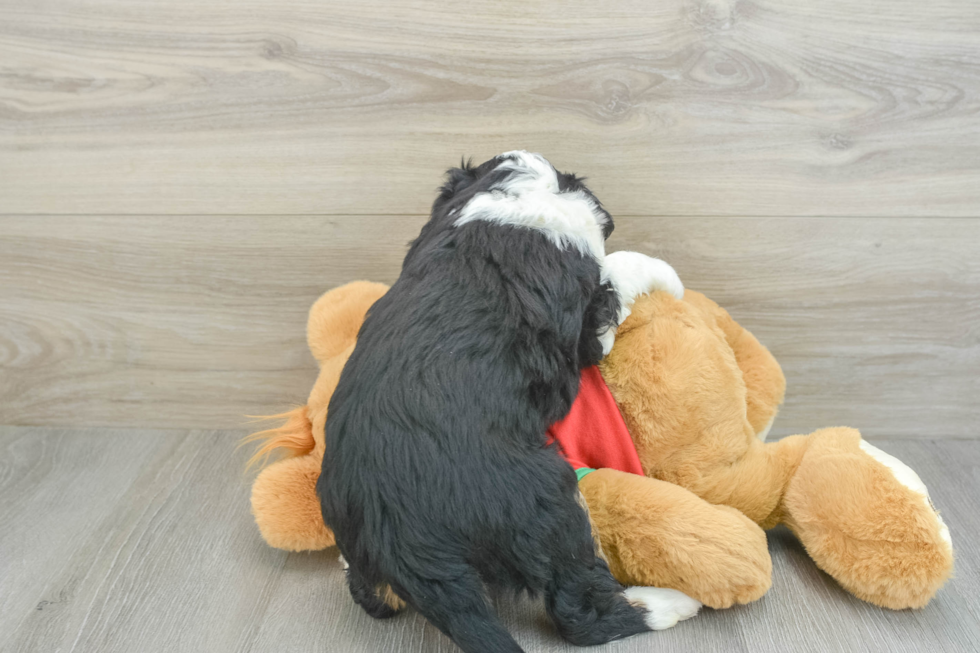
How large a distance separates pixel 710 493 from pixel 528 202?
415mm

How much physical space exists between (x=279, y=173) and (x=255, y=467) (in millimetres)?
481

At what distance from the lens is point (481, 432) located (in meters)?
0.71

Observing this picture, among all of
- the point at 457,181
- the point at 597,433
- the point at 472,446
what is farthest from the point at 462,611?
the point at 457,181

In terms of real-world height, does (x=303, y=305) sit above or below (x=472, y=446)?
below

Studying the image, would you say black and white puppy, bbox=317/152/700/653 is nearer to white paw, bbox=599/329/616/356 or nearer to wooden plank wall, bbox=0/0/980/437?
white paw, bbox=599/329/616/356

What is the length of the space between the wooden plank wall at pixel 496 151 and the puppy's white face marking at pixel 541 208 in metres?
0.26

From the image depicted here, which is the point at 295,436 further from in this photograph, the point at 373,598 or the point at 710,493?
the point at 710,493

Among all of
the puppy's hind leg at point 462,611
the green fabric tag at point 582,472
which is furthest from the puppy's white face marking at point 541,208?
the puppy's hind leg at point 462,611

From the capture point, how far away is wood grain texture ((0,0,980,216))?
102 cm

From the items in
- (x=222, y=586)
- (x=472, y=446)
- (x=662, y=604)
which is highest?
(x=472, y=446)

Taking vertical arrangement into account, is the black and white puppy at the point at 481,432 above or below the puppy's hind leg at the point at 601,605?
above

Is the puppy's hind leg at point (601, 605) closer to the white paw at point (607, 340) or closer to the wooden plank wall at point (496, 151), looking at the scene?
the white paw at point (607, 340)

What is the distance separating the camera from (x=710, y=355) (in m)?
0.86

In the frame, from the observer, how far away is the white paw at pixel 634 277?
827 millimetres
